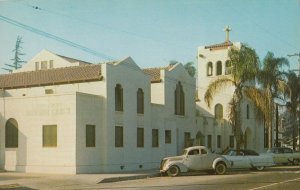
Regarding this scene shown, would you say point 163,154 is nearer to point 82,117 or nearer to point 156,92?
point 156,92

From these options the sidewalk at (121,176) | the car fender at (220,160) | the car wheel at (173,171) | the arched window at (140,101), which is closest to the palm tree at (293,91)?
the arched window at (140,101)

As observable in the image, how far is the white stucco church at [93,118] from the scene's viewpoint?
28844mm

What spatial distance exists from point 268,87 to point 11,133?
72.3ft

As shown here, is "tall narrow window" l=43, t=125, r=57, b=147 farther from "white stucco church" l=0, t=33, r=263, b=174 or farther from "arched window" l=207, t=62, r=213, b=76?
"arched window" l=207, t=62, r=213, b=76

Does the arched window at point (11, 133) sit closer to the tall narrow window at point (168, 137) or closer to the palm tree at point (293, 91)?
the tall narrow window at point (168, 137)

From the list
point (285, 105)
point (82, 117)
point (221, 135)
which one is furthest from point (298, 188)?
point (285, 105)

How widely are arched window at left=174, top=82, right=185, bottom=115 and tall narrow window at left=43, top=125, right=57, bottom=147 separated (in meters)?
12.7

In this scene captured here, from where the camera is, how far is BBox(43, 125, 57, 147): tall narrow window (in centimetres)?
2909

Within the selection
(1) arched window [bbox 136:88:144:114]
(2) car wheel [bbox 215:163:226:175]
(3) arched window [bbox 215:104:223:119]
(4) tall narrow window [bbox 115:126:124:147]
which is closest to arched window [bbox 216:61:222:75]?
(3) arched window [bbox 215:104:223:119]

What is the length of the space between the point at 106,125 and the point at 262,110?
1259 centimetres

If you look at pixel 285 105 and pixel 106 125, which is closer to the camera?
pixel 106 125

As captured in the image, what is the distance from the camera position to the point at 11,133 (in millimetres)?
31031

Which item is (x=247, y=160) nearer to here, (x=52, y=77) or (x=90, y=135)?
(x=90, y=135)

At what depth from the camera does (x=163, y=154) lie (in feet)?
120
